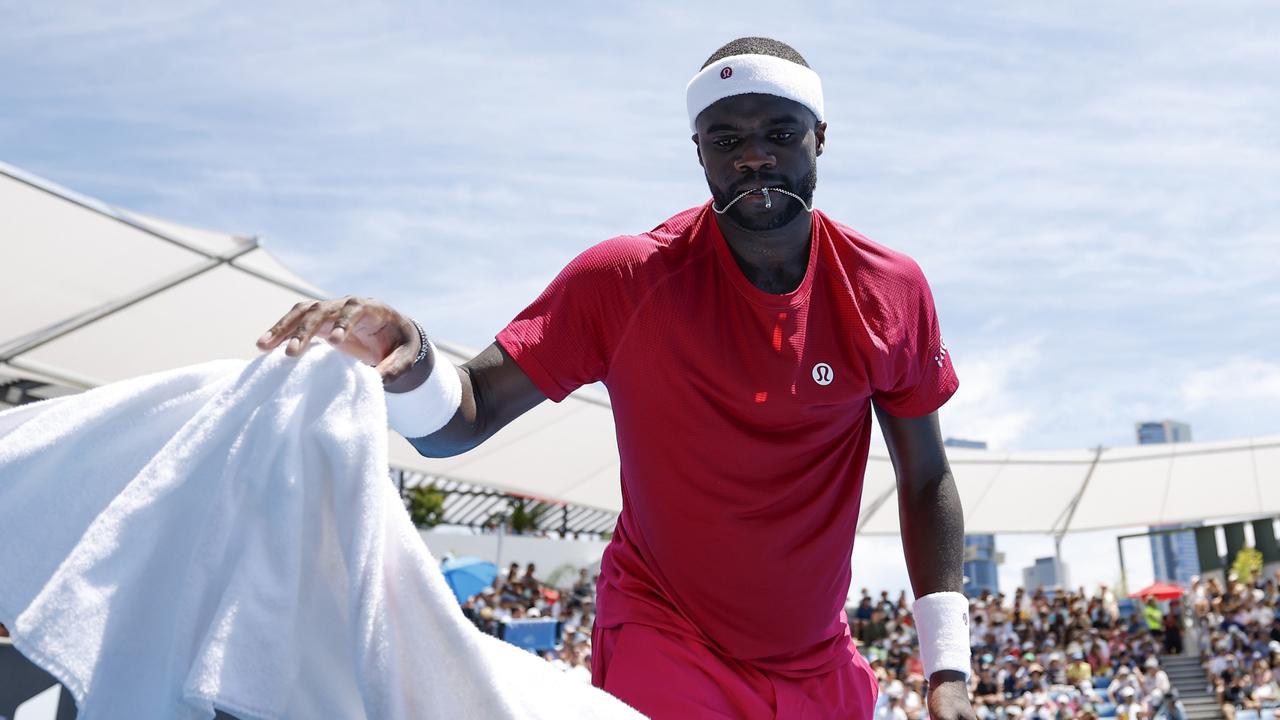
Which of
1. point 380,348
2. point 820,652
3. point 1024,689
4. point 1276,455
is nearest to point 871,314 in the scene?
point 820,652

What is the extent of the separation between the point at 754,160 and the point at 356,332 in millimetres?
1102

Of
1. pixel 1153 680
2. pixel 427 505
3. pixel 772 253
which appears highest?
pixel 427 505

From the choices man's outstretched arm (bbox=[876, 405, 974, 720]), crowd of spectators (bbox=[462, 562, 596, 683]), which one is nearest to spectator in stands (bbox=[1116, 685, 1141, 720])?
crowd of spectators (bbox=[462, 562, 596, 683])

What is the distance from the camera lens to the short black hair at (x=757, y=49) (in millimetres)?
2846

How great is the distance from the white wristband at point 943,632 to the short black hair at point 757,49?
54.1 inches

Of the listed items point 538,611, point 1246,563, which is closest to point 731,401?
point 538,611

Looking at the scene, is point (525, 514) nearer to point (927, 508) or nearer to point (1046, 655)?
point (1046, 655)

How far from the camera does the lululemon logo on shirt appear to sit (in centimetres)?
268

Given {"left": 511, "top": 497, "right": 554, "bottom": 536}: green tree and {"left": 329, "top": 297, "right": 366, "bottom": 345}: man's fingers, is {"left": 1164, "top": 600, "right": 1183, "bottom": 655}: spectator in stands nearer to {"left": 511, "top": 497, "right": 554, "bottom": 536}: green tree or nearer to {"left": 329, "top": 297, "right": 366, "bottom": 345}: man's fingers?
{"left": 511, "top": 497, "right": 554, "bottom": 536}: green tree

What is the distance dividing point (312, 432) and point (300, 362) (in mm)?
127

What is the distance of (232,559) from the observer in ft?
5.31

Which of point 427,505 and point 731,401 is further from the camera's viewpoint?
point 427,505

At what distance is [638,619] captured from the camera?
9.02ft

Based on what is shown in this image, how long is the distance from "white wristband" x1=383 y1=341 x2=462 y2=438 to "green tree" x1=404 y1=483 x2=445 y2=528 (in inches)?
1324
